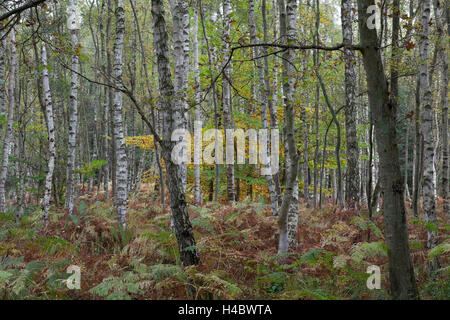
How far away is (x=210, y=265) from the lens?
4762mm

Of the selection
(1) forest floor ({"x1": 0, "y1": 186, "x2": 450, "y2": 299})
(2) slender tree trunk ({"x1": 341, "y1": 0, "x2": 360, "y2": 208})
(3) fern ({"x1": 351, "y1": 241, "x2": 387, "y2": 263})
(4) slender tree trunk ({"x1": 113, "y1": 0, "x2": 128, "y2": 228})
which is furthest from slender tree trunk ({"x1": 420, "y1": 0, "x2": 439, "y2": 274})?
(4) slender tree trunk ({"x1": 113, "y1": 0, "x2": 128, "y2": 228})

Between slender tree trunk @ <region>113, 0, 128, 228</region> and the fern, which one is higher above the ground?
slender tree trunk @ <region>113, 0, 128, 228</region>

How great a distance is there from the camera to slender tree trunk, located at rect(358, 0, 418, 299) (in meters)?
3.06

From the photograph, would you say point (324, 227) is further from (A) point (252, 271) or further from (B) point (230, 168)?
(B) point (230, 168)

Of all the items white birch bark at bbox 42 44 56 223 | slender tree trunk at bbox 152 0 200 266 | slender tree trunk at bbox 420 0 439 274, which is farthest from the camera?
white birch bark at bbox 42 44 56 223

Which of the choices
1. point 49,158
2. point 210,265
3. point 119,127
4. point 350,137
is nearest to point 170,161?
point 210,265

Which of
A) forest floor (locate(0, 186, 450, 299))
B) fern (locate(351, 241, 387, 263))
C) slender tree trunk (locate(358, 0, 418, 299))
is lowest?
forest floor (locate(0, 186, 450, 299))

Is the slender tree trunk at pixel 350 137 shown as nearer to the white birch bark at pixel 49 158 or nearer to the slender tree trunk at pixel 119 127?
the slender tree trunk at pixel 119 127

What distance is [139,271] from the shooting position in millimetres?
4273

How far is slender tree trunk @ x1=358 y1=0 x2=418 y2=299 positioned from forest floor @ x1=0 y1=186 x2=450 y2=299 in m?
0.78

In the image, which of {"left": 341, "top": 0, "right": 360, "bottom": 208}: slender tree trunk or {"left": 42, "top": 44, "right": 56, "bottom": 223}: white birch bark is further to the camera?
{"left": 341, "top": 0, "right": 360, "bottom": 208}: slender tree trunk

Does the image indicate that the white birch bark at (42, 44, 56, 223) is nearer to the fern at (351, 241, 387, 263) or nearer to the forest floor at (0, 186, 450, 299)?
the forest floor at (0, 186, 450, 299)

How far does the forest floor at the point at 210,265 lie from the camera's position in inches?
154

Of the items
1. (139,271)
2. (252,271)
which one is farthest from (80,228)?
(252,271)
